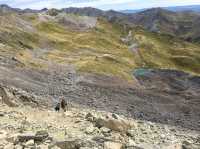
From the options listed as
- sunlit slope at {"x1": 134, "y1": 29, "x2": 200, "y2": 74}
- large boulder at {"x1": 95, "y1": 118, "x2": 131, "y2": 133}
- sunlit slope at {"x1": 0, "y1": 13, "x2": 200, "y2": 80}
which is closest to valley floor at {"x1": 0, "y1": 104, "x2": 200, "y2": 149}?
large boulder at {"x1": 95, "y1": 118, "x2": 131, "y2": 133}

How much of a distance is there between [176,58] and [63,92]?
90.5 m

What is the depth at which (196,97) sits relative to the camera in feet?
237

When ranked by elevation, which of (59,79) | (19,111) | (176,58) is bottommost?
(176,58)

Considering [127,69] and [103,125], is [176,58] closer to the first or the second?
[127,69]

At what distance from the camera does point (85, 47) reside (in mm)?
125375

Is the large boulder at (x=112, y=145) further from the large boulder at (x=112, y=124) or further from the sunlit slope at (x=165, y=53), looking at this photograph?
the sunlit slope at (x=165, y=53)

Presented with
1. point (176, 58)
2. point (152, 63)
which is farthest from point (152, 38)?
point (152, 63)

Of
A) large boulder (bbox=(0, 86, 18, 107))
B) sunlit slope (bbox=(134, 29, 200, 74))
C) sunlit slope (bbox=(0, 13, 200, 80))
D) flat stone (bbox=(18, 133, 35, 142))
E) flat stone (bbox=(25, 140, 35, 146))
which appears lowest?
sunlit slope (bbox=(134, 29, 200, 74))

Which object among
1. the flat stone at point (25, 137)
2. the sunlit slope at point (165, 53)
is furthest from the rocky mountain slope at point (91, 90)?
the sunlit slope at point (165, 53)

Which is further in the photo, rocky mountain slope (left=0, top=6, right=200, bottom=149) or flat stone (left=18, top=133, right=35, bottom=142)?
rocky mountain slope (left=0, top=6, right=200, bottom=149)

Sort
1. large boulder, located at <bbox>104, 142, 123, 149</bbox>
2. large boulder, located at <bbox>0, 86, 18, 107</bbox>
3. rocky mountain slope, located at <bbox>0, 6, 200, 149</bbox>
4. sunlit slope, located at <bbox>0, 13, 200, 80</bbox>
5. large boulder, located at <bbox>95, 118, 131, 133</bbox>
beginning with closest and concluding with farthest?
large boulder, located at <bbox>104, 142, 123, 149</bbox> < rocky mountain slope, located at <bbox>0, 6, 200, 149</bbox> < large boulder, located at <bbox>95, 118, 131, 133</bbox> < large boulder, located at <bbox>0, 86, 18, 107</bbox> < sunlit slope, located at <bbox>0, 13, 200, 80</bbox>

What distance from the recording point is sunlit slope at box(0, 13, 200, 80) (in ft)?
301

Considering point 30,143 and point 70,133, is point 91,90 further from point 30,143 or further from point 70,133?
point 30,143

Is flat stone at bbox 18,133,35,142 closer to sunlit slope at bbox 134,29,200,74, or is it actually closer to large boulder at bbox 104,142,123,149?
large boulder at bbox 104,142,123,149
